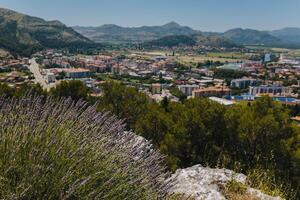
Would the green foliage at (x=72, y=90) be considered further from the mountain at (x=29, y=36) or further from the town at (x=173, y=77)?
the mountain at (x=29, y=36)

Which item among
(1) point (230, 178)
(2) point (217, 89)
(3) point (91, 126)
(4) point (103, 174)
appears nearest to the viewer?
(4) point (103, 174)

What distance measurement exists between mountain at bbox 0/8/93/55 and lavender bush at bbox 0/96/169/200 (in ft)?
352

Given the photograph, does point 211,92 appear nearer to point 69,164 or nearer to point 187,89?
point 187,89

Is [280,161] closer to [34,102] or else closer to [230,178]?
[230,178]

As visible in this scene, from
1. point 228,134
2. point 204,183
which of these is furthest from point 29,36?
point 204,183

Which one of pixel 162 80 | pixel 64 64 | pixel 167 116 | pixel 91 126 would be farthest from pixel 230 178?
pixel 64 64

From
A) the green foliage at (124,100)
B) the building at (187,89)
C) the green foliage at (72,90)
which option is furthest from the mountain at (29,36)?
the green foliage at (124,100)

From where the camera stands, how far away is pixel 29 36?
14538 cm

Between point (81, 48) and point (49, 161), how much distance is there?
163917 millimetres

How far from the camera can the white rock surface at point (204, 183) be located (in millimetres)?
4063

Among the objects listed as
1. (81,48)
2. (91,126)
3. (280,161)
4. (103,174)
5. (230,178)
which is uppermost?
(91,126)

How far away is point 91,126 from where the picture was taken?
3025 millimetres

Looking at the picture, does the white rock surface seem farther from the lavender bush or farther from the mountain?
the mountain

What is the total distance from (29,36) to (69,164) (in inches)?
5984
